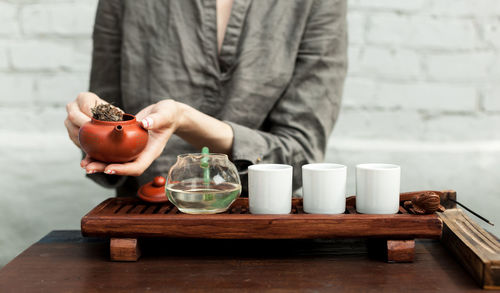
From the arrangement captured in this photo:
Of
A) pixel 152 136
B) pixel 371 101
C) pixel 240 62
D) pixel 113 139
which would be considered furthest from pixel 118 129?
pixel 371 101

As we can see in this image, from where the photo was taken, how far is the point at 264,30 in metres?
1.29

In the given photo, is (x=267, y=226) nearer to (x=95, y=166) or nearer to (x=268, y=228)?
(x=268, y=228)

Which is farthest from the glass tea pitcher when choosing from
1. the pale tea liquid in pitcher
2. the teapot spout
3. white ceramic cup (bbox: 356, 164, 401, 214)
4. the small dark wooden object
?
the small dark wooden object

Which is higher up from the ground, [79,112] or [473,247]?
[79,112]

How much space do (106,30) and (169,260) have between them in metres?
0.77

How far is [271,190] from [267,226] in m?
0.06

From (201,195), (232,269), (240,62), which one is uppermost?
(240,62)

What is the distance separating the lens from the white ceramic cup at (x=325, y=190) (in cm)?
80

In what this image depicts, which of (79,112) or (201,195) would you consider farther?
(79,112)

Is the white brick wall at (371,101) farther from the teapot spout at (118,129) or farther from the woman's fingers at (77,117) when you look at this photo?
the teapot spout at (118,129)

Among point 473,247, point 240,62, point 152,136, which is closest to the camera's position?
point 473,247

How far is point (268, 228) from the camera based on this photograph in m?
Result: 0.77

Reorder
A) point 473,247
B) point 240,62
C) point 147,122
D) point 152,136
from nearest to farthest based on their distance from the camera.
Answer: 1. point 473,247
2. point 147,122
3. point 152,136
4. point 240,62

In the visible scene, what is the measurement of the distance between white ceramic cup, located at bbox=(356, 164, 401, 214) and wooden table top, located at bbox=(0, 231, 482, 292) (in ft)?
0.27
